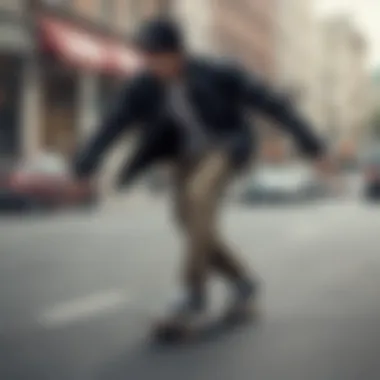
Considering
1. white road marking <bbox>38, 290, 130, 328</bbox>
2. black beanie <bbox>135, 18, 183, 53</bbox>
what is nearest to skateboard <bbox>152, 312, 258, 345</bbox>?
white road marking <bbox>38, 290, 130, 328</bbox>

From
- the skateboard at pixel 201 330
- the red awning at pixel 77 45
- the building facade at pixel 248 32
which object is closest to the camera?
the red awning at pixel 77 45

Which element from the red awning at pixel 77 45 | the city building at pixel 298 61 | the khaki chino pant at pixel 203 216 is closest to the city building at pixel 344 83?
the city building at pixel 298 61

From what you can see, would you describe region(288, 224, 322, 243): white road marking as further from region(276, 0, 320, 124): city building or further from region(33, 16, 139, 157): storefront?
region(33, 16, 139, 157): storefront

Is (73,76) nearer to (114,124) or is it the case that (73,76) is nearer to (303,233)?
(114,124)

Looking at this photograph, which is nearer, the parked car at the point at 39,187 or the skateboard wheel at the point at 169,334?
the parked car at the point at 39,187

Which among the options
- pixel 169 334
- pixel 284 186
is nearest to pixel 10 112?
pixel 284 186

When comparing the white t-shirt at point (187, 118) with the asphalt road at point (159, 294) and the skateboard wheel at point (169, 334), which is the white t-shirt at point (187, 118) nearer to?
the asphalt road at point (159, 294)

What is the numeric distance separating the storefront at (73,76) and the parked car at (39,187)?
0.02m

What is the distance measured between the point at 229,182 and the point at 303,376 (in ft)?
0.67

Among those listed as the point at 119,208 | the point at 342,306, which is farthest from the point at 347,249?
the point at 119,208

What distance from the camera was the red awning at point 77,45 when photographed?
2.59 ft

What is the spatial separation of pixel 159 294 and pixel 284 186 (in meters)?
0.18

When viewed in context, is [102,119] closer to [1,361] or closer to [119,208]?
[119,208]

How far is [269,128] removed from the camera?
0.91m
